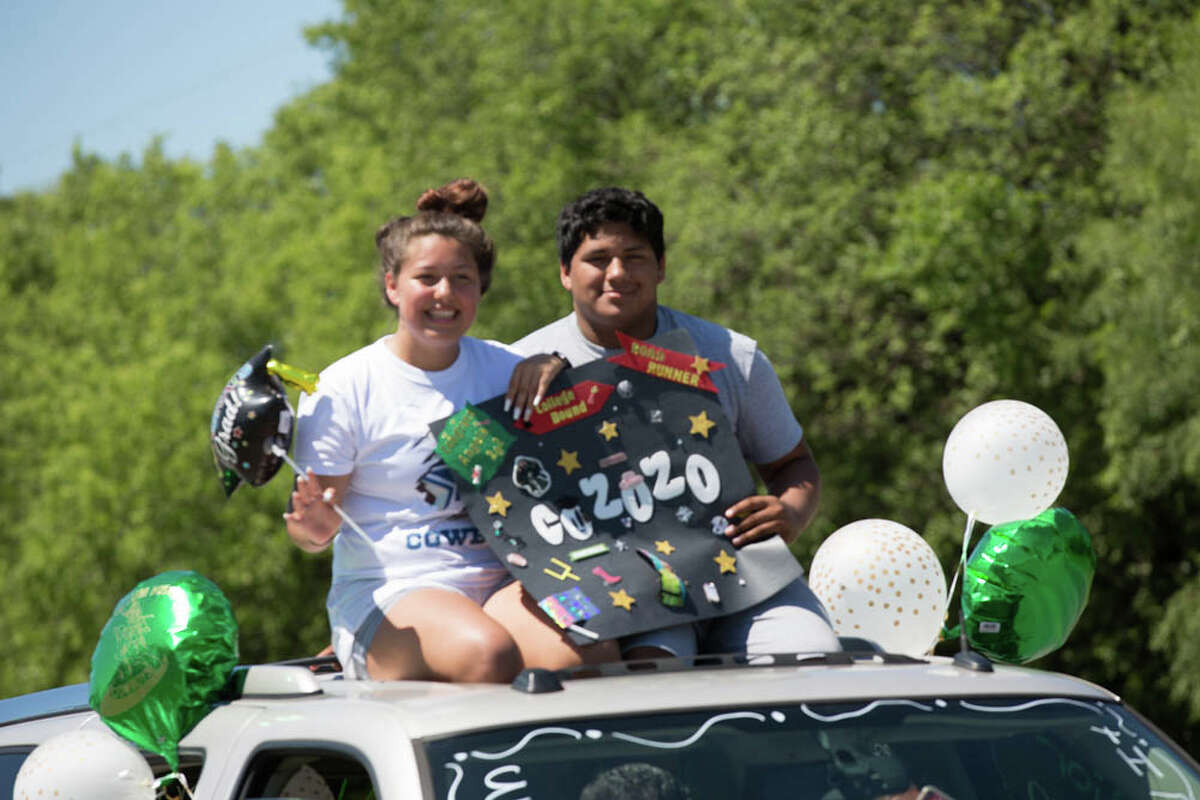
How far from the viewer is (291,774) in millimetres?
3041

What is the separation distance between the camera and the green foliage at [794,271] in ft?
62.1

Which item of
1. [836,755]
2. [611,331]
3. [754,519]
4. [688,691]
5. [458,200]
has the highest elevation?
[458,200]

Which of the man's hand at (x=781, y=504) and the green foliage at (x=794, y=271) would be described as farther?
the green foliage at (x=794, y=271)

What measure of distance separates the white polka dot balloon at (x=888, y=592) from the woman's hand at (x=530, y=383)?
2.98ft

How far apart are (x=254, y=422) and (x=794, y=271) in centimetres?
1664

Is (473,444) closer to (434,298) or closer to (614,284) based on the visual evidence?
(434,298)

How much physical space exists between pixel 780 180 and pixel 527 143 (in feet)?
16.6

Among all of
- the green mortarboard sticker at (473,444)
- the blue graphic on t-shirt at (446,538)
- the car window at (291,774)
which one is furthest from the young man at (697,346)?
the car window at (291,774)

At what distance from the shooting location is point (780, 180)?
20.4m

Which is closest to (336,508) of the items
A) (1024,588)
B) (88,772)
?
(88,772)

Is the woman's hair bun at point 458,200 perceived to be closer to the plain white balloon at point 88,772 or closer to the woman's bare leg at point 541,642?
the woman's bare leg at point 541,642

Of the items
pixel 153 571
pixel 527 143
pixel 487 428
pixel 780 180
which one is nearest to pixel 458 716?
pixel 487 428

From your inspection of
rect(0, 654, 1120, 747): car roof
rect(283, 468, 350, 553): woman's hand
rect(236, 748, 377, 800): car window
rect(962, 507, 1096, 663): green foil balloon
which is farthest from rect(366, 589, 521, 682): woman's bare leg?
rect(962, 507, 1096, 663): green foil balloon

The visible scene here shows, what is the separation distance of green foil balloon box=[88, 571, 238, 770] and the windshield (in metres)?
0.90
